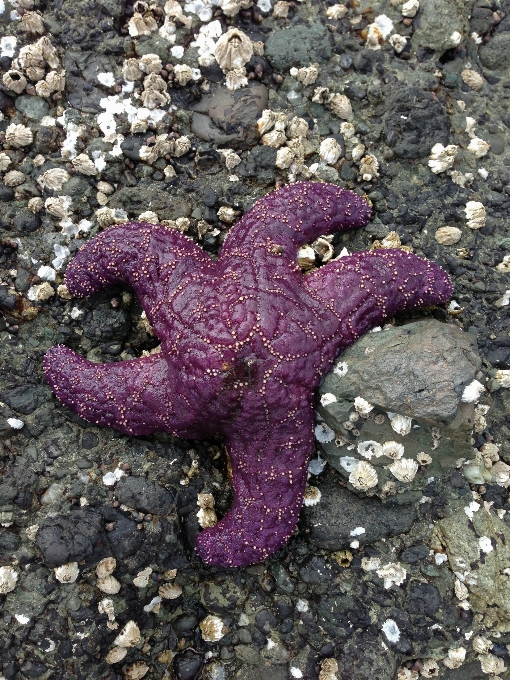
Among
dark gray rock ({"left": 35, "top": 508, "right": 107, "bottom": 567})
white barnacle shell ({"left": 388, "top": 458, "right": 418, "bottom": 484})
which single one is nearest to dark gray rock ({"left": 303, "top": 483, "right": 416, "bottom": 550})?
white barnacle shell ({"left": 388, "top": 458, "right": 418, "bottom": 484})

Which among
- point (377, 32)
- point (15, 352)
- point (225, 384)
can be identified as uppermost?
point (377, 32)

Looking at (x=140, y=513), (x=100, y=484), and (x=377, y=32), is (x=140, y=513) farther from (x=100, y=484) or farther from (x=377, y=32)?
(x=377, y=32)

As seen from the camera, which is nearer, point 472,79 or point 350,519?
point 350,519

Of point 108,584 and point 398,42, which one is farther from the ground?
point 398,42

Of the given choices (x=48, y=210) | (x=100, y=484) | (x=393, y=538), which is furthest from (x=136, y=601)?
(x=48, y=210)

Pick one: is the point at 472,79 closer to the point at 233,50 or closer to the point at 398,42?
the point at 398,42

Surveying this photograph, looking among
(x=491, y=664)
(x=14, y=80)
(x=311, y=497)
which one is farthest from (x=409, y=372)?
(x=14, y=80)
